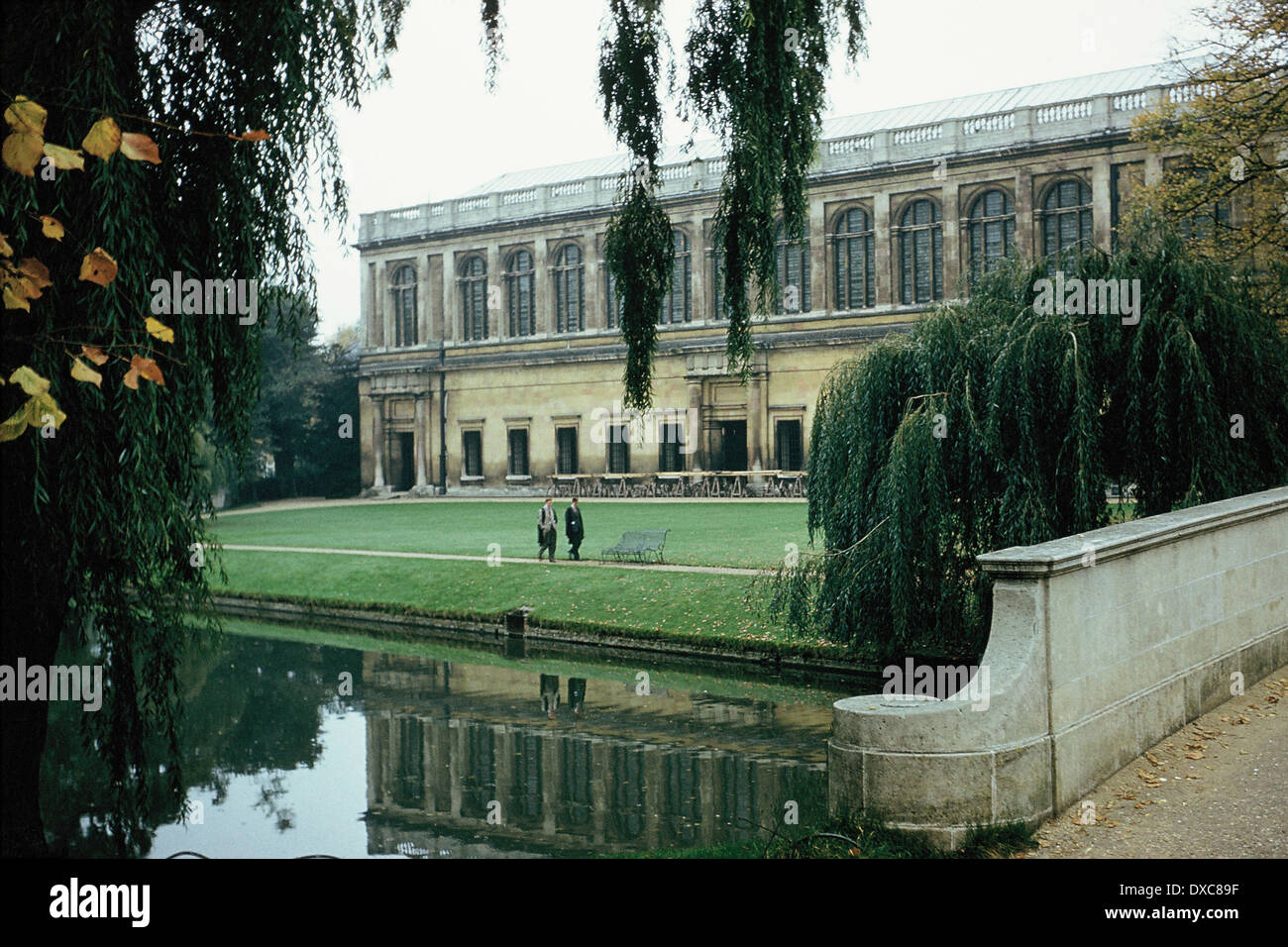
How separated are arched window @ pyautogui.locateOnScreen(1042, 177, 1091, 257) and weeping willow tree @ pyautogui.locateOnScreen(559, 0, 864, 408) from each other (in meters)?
34.3

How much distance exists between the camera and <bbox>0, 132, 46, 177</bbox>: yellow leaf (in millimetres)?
3736

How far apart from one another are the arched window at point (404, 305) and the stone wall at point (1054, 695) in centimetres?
4984

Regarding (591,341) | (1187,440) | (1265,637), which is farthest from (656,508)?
(1265,637)

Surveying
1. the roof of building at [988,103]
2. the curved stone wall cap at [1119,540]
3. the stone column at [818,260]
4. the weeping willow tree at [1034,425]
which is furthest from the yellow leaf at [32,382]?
the stone column at [818,260]

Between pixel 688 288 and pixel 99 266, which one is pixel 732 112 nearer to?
pixel 99 266

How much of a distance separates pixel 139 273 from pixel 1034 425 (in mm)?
10320

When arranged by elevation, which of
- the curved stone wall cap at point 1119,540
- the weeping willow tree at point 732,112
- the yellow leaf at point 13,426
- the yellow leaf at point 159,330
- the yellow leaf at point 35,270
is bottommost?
the curved stone wall cap at point 1119,540

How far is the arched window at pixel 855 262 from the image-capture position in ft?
145

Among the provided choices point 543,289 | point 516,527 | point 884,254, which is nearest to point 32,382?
point 516,527

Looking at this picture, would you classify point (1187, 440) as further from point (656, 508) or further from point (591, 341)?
point (591, 341)

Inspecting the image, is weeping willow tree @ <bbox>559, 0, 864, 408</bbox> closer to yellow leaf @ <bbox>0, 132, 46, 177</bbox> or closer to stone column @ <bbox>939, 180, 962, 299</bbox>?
yellow leaf @ <bbox>0, 132, 46, 177</bbox>

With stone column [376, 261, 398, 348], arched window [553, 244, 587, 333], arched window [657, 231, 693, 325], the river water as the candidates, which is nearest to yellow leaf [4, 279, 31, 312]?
the river water

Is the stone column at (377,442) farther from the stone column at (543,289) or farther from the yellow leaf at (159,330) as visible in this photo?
the yellow leaf at (159,330)

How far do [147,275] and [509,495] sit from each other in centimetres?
4550
